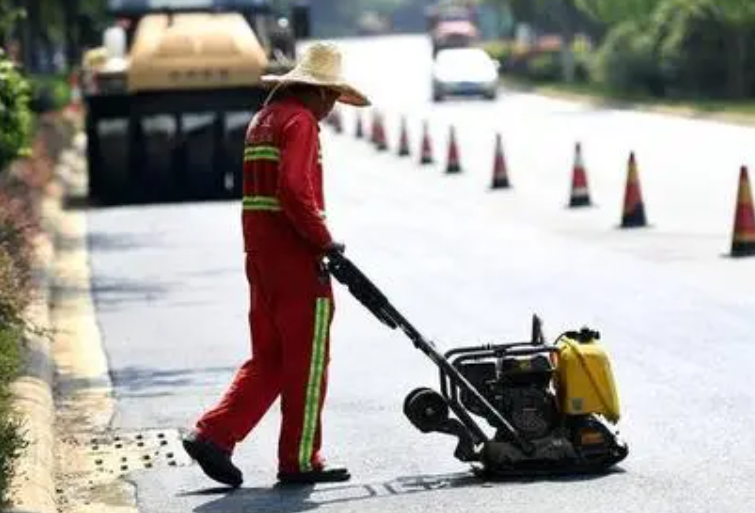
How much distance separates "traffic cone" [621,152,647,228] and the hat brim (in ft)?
42.6

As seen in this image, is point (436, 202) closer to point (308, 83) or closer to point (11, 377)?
point (11, 377)

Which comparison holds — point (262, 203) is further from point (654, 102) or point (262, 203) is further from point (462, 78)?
point (462, 78)

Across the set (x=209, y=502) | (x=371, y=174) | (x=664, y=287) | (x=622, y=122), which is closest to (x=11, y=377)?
(x=209, y=502)

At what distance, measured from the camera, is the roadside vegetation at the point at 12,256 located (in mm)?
9723

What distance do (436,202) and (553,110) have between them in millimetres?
29264

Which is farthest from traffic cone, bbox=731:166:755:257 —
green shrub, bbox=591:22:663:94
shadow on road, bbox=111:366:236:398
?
green shrub, bbox=591:22:663:94

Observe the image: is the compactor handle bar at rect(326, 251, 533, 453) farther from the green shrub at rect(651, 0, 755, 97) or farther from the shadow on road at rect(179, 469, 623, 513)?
the green shrub at rect(651, 0, 755, 97)

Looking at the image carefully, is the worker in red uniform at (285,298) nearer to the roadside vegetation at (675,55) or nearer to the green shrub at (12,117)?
the green shrub at (12,117)

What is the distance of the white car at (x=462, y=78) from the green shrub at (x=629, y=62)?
373cm

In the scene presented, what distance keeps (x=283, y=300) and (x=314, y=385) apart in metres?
0.38

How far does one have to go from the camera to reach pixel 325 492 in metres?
9.90

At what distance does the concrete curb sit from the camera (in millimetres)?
9406

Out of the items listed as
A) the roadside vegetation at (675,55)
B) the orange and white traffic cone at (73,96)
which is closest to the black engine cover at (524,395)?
the roadside vegetation at (675,55)

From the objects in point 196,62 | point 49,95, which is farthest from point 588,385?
point 49,95
